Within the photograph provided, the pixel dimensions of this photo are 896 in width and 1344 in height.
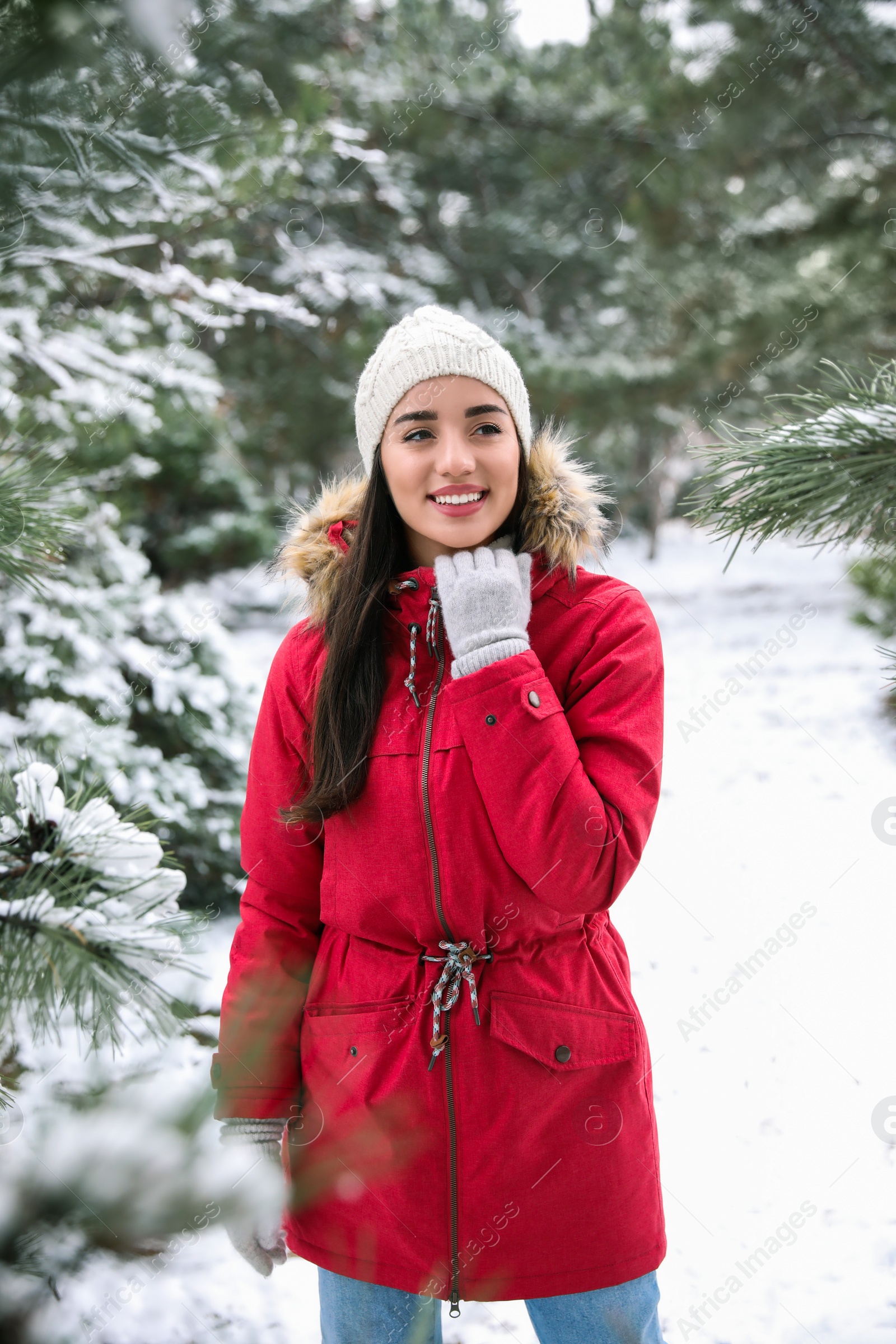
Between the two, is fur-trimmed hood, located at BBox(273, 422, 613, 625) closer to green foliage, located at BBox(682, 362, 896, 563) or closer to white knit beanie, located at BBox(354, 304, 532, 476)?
white knit beanie, located at BBox(354, 304, 532, 476)

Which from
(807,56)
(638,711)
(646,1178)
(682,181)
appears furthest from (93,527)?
(682,181)

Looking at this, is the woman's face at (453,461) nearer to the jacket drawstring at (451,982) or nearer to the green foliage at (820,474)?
the green foliage at (820,474)

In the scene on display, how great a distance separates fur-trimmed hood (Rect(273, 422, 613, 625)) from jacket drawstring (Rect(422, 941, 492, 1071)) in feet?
2.19

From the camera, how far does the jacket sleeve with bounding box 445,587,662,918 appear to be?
1274 millimetres

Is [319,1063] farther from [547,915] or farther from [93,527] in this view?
[93,527]

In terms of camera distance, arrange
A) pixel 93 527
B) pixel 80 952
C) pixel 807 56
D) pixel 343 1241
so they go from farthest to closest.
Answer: pixel 807 56 < pixel 93 527 < pixel 343 1241 < pixel 80 952

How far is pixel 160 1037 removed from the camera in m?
0.73

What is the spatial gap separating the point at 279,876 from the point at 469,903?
1.28 feet

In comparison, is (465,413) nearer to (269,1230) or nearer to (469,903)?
(469,903)

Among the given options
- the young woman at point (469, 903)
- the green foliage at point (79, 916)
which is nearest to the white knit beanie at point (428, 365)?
the young woman at point (469, 903)

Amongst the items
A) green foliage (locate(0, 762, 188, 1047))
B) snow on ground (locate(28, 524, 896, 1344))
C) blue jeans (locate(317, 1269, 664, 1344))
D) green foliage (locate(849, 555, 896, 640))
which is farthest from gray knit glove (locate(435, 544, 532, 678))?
green foliage (locate(849, 555, 896, 640))

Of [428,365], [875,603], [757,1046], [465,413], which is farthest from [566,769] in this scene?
[875,603]

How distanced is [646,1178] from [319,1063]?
23.0 inches

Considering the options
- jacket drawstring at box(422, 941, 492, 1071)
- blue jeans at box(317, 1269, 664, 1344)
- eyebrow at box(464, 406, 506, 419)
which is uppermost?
eyebrow at box(464, 406, 506, 419)
